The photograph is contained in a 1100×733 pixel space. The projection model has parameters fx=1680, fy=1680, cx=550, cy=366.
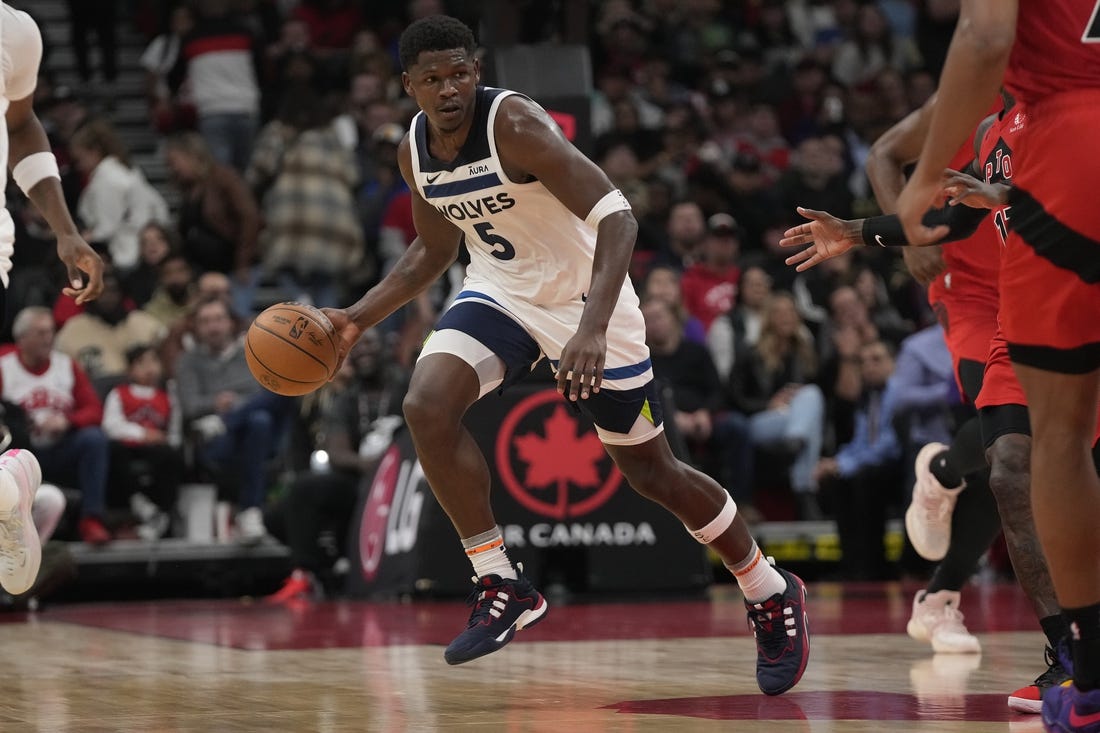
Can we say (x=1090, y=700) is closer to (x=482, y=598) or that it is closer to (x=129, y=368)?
(x=482, y=598)

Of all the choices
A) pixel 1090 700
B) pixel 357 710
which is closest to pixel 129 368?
pixel 357 710

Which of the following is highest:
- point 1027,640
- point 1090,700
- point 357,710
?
point 1090,700

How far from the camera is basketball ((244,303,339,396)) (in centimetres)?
541

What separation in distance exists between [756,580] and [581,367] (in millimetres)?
1065

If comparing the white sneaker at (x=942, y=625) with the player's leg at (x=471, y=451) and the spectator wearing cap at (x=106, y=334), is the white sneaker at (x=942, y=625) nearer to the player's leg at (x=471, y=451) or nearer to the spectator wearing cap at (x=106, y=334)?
the player's leg at (x=471, y=451)

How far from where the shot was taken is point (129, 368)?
37.0 ft

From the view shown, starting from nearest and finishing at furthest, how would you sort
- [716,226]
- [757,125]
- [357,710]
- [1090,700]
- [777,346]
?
1. [1090,700]
2. [357,710]
3. [777,346]
4. [716,226]
5. [757,125]

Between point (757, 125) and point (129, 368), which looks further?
point (757, 125)

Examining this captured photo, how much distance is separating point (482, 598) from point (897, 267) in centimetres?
895

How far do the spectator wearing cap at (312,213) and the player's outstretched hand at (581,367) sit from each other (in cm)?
821

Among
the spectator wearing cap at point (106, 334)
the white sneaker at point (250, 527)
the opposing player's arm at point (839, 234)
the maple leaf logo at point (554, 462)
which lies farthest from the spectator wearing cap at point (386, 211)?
the opposing player's arm at point (839, 234)

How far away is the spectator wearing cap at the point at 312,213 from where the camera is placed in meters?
12.9

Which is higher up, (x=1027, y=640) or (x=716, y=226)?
(x=716, y=226)

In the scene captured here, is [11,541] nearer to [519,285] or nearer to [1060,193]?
[519,285]
